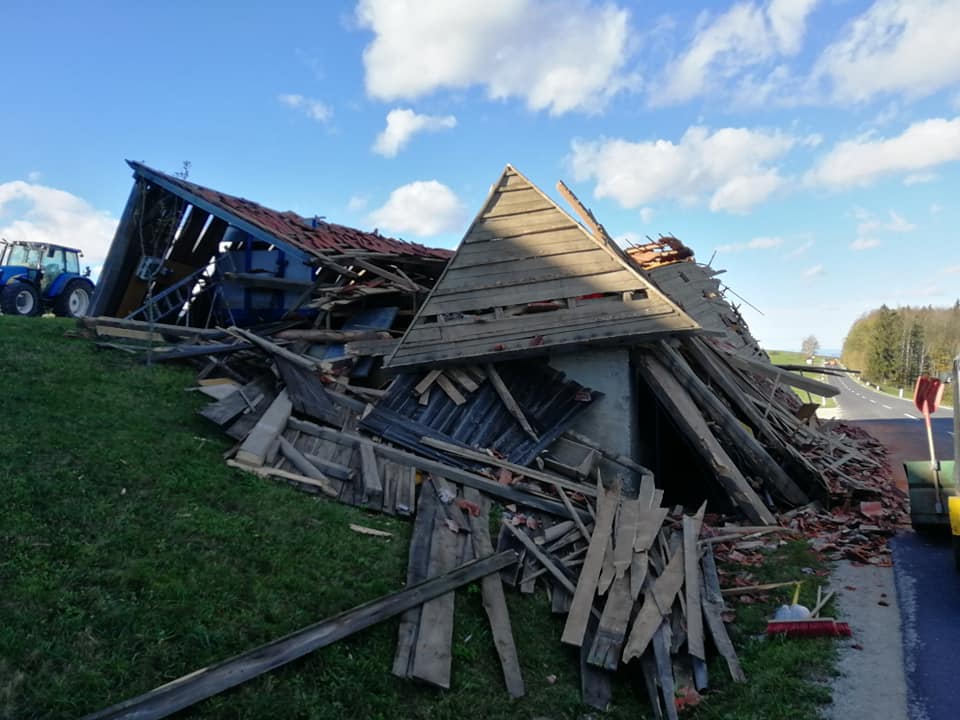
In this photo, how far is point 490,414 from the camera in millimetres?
9523

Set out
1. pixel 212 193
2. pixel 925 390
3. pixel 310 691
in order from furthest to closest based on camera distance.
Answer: pixel 212 193 → pixel 925 390 → pixel 310 691

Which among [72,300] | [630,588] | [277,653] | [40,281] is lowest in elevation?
[277,653]

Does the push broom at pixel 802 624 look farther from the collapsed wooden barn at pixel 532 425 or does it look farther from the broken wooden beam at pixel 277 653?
the broken wooden beam at pixel 277 653

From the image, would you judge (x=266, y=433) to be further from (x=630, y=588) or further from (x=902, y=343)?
(x=902, y=343)

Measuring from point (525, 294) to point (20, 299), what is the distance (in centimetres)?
1592

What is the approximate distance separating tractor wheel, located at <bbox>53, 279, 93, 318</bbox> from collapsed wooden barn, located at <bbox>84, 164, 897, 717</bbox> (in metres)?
7.56

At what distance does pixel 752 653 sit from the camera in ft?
17.9

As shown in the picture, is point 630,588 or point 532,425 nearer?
point 630,588

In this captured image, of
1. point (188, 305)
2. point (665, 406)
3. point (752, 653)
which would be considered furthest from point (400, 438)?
point (188, 305)

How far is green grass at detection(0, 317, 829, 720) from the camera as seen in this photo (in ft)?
14.0

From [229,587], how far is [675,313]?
6.99 meters

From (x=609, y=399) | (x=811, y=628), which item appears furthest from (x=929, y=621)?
(x=609, y=399)

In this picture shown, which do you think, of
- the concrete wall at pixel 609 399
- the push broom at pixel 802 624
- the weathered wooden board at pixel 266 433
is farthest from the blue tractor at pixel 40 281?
the push broom at pixel 802 624

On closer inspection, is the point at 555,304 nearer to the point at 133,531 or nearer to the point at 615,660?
the point at 615,660
